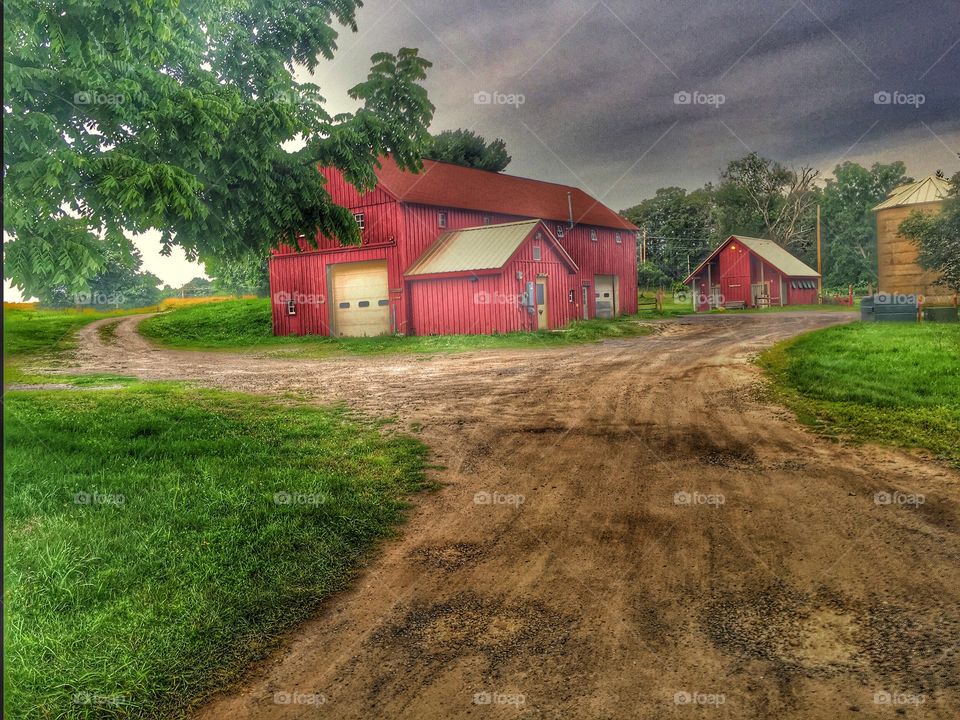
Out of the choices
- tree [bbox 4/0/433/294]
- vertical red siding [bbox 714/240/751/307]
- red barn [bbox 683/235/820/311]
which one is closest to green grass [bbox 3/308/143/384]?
tree [bbox 4/0/433/294]

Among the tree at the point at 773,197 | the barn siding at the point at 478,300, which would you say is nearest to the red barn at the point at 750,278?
the tree at the point at 773,197

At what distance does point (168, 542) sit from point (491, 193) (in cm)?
3010

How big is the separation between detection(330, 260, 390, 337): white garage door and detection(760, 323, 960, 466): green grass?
1633 cm

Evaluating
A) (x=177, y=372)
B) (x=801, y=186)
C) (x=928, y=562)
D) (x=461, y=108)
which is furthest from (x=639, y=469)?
(x=801, y=186)

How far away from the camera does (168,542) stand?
546cm

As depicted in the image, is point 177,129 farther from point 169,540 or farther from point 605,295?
point 605,295

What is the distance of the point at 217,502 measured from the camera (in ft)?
20.7

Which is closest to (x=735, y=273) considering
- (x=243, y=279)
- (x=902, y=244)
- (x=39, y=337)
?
(x=902, y=244)

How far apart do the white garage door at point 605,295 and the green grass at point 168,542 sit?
28880mm

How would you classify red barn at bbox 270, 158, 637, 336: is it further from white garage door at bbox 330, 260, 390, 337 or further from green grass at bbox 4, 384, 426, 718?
green grass at bbox 4, 384, 426, 718

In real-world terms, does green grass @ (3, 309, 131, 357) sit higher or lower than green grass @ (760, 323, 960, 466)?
higher

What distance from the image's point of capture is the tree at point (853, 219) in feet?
179

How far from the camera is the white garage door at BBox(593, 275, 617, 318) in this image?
122ft

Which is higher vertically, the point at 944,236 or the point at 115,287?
the point at 115,287
